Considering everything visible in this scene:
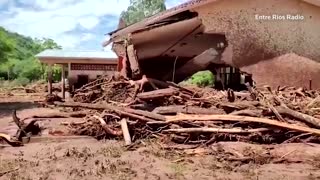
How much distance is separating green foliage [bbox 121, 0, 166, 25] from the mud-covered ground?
4404cm

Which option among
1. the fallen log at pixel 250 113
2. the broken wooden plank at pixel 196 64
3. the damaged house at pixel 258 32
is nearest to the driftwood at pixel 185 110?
the fallen log at pixel 250 113

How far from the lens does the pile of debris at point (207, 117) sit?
10070 millimetres

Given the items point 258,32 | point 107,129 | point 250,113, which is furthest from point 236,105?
point 258,32

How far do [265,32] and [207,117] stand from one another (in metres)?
5.35

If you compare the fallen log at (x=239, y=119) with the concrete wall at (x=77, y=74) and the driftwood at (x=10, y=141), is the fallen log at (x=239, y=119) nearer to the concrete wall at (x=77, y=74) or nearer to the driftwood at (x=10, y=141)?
the driftwood at (x=10, y=141)

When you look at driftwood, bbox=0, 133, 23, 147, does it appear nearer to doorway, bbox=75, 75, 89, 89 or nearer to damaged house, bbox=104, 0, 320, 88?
damaged house, bbox=104, 0, 320, 88

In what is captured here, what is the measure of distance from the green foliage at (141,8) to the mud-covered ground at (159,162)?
4404 cm

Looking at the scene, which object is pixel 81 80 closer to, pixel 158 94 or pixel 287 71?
pixel 287 71

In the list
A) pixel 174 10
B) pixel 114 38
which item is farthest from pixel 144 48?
pixel 174 10

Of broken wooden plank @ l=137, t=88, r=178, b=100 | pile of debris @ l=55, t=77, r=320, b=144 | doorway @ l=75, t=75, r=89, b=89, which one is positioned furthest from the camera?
doorway @ l=75, t=75, r=89, b=89

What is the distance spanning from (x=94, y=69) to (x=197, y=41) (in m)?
13.1

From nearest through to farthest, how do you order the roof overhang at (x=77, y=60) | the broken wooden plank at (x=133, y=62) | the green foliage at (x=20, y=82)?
the broken wooden plank at (x=133, y=62) < the roof overhang at (x=77, y=60) < the green foliage at (x=20, y=82)

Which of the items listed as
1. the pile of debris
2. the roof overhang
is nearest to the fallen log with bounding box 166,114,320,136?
the pile of debris

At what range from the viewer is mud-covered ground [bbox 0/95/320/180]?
8.22 m
